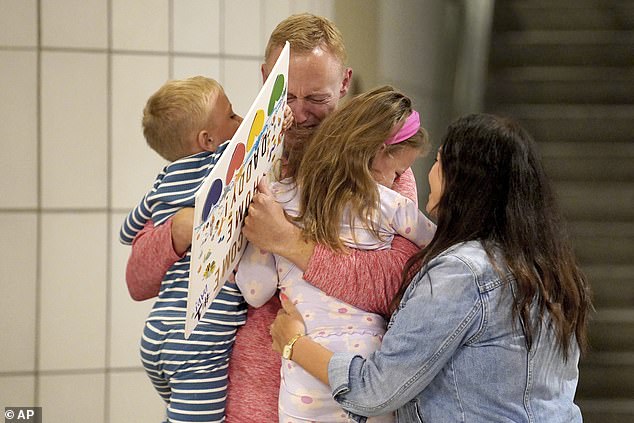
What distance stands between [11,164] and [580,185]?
191 cm

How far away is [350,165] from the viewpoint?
137 centimetres

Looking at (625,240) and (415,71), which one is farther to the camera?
(415,71)

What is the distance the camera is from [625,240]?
115 inches

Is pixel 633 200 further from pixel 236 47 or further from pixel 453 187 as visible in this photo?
pixel 453 187

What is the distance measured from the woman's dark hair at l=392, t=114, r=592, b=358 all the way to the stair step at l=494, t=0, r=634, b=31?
6.65 feet

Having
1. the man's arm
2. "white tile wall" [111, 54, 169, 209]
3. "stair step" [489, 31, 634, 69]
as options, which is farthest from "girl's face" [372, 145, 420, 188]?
"stair step" [489, 31, 634, 69]

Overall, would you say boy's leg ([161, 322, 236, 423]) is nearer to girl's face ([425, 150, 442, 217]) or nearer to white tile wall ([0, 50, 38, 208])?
girl's face ([425, 150, 442, 217])

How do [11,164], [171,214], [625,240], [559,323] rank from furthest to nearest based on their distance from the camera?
[625,240] → [11,164] → [171,214] → [559,323]

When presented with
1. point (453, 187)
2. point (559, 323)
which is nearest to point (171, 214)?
point (453, 187)

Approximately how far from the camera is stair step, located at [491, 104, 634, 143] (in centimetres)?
303

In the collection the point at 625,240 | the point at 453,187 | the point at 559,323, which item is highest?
the point at 453,187

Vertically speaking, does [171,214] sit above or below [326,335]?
above

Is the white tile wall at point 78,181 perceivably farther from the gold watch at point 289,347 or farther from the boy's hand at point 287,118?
the gold watch at point 289,347

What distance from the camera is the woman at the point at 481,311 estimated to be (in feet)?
4.13
